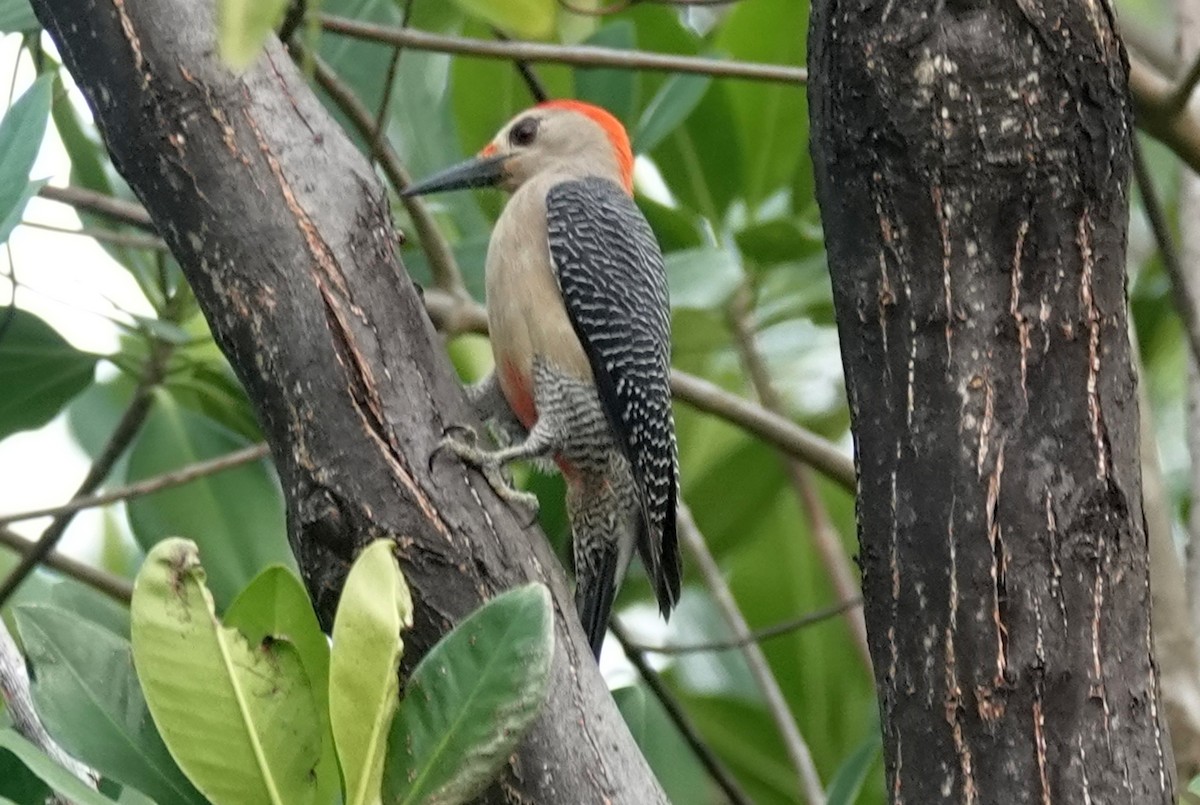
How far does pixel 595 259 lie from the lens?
3.46 metres

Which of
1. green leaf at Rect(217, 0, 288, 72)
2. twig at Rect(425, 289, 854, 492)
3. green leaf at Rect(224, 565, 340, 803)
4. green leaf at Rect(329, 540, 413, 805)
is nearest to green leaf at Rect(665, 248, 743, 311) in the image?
twig at Rect(425, 289, 854, 492)

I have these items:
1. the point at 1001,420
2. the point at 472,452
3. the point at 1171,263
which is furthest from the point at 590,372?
the point at 1001,420

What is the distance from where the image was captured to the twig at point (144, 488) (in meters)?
2.82

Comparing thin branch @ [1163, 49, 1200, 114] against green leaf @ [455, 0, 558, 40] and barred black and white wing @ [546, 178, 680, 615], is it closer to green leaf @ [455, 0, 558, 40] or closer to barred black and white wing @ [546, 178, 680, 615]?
barred black and white wing @ [546, 178, 680, 615]

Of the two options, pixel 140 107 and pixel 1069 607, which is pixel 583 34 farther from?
pixel 1069 607

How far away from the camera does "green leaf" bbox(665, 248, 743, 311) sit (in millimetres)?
3264

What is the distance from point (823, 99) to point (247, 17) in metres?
1.07

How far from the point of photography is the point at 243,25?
790 mm

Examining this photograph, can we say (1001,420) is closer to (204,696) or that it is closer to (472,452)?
(472,452)

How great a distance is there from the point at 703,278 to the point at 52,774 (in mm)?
2113

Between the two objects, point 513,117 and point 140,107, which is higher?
point 513,117

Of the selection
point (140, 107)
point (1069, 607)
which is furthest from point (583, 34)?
point (1069, 607)

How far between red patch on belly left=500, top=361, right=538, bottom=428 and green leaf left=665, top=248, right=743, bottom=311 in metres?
0.36

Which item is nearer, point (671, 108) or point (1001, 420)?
point (1001, 420)
